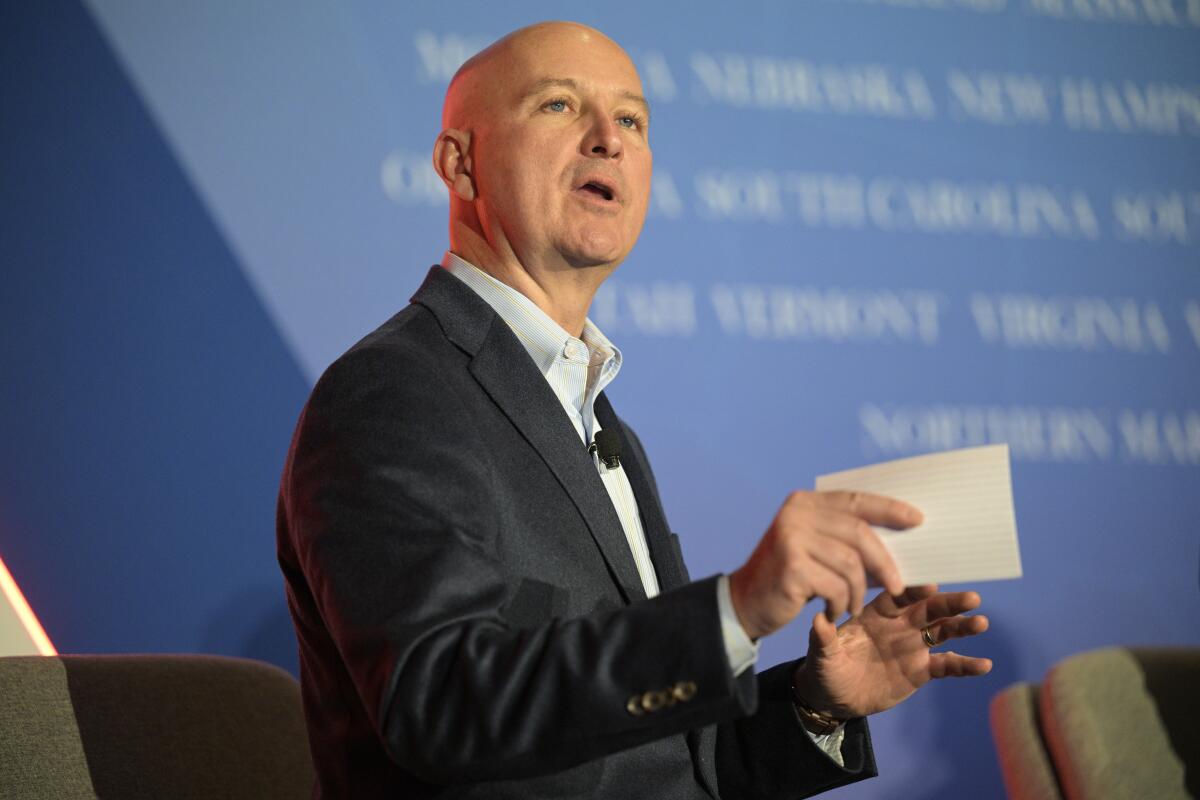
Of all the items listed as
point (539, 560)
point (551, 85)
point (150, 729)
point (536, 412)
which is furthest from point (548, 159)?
point (150, 729)

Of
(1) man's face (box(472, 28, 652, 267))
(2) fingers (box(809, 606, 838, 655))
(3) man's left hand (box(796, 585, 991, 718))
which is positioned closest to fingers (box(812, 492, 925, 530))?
(2) fingers (box(809, 606, 838, 655))

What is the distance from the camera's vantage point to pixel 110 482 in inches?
102

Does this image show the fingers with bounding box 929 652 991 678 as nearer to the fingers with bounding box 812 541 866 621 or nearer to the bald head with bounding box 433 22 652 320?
the fingers with bounding box 812 541 866 621

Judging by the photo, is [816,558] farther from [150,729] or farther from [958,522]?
[150,729]

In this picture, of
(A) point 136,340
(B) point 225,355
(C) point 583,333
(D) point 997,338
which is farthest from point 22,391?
(D) point 997,338

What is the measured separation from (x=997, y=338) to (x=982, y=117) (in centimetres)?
62

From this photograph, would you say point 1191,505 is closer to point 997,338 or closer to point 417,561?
point 997,338

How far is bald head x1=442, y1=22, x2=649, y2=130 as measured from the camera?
199 centimetres

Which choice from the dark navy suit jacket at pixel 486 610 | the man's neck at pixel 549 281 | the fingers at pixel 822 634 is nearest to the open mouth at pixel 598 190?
the man's neck at pixel 549 281

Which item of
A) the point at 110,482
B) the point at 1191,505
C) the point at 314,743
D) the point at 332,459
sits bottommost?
the point at 1191,505

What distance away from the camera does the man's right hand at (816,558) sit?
1.21m

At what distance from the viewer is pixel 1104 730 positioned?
196 cm

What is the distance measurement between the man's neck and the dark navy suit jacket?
0.12m

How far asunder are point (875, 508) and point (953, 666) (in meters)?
0.62
